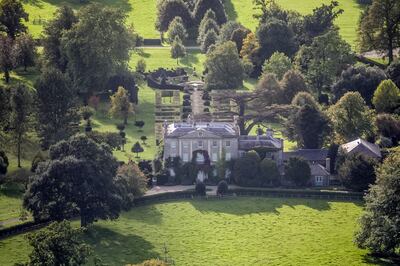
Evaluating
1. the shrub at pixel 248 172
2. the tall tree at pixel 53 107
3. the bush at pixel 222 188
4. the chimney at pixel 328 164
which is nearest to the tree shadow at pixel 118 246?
the bush at pixel 222 188

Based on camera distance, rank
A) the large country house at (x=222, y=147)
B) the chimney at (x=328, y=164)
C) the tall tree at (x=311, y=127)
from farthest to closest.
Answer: the tall tree at (x=311, y=127) → the chimney at (x=328, y=164) → the large country house at (x=222, y=147)

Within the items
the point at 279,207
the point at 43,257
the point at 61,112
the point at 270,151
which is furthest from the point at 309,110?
the point at 43,257

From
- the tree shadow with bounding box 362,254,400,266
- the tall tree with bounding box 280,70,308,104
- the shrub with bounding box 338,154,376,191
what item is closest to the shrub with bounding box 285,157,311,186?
the shrub with bounding box 338,154,376,191

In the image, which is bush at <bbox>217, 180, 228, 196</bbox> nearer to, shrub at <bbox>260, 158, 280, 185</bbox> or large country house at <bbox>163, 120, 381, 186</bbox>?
large country house at <bbox>163, 120, 381, 186</bbox>

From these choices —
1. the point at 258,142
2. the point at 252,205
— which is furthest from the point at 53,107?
the point at 252,205

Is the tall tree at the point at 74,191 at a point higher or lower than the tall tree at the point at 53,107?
lower

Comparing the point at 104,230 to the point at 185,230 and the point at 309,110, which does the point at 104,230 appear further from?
the point at 309,110

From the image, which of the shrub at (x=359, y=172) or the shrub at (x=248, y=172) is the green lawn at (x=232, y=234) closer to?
the shrub at (x=359, y=172)
